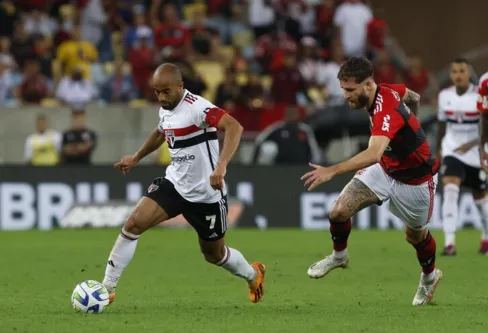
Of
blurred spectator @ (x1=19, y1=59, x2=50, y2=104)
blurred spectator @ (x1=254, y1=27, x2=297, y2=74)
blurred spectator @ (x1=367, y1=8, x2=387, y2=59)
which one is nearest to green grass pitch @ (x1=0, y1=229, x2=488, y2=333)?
blurred spectator @ (x1=19, y1=59, x2=50, y2=104)

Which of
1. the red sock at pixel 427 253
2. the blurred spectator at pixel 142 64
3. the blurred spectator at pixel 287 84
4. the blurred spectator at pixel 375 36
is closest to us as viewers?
the red sock at pixel 427 253

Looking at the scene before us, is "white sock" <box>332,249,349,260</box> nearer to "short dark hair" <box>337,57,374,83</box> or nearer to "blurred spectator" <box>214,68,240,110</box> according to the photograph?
"short dark hair" <box>337,57,374,83</box>

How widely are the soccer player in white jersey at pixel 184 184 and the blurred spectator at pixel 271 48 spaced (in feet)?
44.0

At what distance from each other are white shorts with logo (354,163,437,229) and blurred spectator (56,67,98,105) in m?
12.7

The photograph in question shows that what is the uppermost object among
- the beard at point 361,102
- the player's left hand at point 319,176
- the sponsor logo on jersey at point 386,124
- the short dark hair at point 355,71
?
the short dark hair at point 355,71

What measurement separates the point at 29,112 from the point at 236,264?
483 inches

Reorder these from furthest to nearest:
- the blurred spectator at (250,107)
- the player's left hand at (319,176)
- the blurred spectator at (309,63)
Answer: the blurred spectator at (309,63), the blurred spectator at (250,107), the player's left hand at (319,176)

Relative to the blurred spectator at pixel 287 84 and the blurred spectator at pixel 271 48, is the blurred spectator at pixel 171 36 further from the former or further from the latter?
the blurred spectator at pixel 287 84

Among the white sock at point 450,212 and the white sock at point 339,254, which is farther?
the white sock at point 450,212

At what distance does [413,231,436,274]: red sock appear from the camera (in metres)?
9.90

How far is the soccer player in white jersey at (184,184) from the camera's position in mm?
9438

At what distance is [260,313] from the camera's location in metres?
9.39

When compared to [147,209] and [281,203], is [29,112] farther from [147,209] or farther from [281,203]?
[147,209]

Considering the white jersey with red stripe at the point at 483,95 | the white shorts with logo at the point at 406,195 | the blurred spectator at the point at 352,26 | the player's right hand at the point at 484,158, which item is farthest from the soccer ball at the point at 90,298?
the blurred spectator at the point at 352,26
